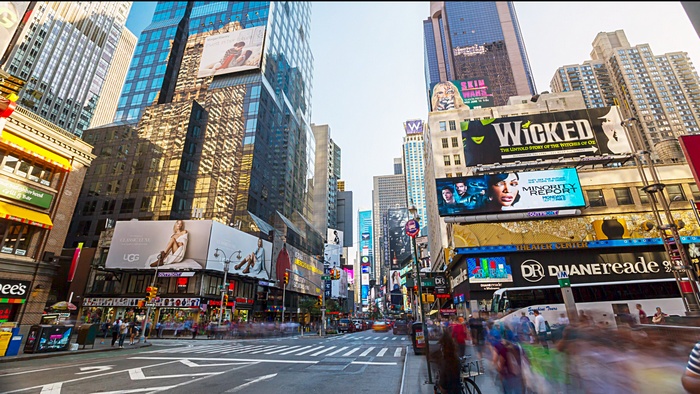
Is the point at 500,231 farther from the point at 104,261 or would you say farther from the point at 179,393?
the point at 104,261

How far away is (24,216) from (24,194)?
5.04 feet

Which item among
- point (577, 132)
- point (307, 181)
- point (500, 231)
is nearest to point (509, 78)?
point (307, 181)

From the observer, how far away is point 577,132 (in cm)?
3328

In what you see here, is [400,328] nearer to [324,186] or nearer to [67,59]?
[324,186]

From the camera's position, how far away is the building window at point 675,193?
29344 mm

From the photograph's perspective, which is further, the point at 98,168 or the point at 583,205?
the point at 98,168

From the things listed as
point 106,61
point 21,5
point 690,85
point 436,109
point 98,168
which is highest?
point 106,61

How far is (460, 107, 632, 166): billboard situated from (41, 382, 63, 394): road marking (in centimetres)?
3450

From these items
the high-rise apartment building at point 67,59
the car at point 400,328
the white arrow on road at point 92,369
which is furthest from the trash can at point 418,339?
the high-rise apartment building at point 67,59

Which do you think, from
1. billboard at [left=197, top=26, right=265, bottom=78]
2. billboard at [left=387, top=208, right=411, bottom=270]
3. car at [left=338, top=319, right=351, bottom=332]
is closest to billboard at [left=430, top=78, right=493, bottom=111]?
billboard at [left=197, top=26, right=265, bottom=78]

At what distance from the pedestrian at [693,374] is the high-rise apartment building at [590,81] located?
13578 centimetres

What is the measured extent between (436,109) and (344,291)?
64.7 m

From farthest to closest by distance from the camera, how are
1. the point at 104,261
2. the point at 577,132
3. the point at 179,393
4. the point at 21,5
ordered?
the point at 104,261
the point at 577,132
the point at 179,393
the point at 21,5

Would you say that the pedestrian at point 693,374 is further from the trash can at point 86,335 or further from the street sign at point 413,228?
the trash can at point 86,335
